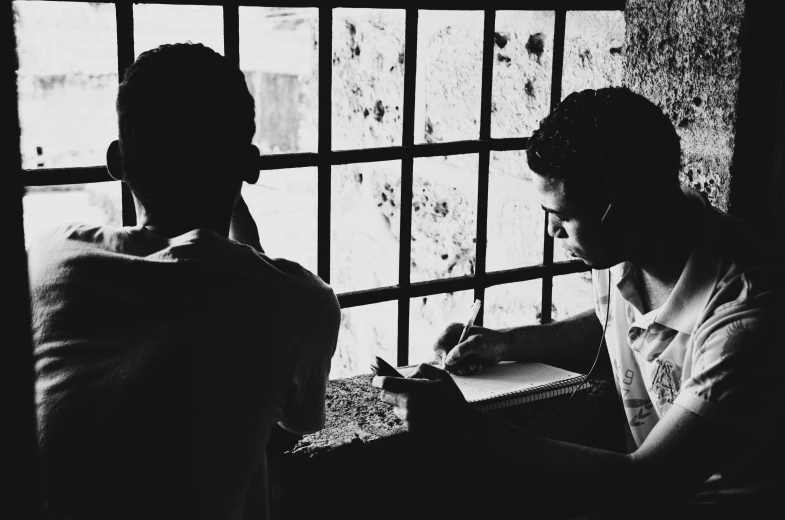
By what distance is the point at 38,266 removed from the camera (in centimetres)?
97

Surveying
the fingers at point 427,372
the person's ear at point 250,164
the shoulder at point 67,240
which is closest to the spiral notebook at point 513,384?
the fingers at point 427,372

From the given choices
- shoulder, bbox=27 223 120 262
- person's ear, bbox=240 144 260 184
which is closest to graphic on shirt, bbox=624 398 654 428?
person's ear, bbox=240 144 260 184

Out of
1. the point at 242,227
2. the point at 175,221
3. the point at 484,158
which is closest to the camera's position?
the point at 175,221

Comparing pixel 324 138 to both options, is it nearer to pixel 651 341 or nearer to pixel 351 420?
pixel 351 420

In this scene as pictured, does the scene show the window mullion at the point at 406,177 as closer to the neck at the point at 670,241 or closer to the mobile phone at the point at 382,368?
the mobile phone at the point at 382,368

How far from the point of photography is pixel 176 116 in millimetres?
998

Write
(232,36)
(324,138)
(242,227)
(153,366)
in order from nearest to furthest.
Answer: (153,366), (242,227), (232,36), (324,138)

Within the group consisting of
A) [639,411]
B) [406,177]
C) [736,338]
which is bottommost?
[639,411]

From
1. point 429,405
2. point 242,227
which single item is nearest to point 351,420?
point 429,405

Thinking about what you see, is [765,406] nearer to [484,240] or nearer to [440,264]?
[484,240]

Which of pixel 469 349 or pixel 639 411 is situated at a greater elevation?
pixel 469 349

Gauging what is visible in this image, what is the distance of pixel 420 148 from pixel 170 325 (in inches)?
28.6

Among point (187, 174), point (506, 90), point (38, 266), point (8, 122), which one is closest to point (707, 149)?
point (506, 90)

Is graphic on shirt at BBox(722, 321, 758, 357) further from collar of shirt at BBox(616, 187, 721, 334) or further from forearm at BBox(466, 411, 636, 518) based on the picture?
forearm at BBox(466, 411, 636, 518)
